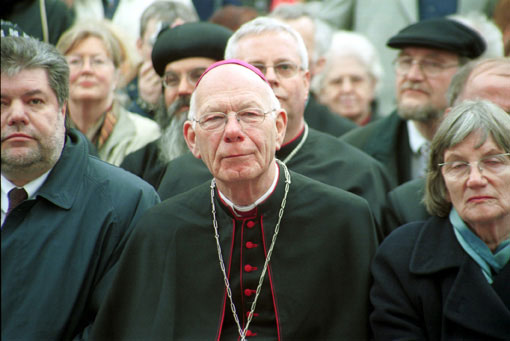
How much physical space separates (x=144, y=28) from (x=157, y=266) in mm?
3625

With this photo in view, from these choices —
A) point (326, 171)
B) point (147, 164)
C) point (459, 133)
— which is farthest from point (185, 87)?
point (459, 133)

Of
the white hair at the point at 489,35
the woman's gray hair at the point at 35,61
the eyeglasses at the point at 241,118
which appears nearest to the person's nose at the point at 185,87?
the woman's gray hair at the point at 35,61

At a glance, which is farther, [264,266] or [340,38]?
[340,38]

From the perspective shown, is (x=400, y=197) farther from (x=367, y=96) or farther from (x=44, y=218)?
(x=367, y=96)

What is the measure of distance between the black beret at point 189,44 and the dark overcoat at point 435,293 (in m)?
2.51

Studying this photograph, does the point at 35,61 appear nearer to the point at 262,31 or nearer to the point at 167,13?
the point at 262,31

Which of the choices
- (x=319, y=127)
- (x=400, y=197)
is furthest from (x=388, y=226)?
(x=319, y=127)

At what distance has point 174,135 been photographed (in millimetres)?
6566

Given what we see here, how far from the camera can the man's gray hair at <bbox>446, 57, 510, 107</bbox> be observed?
18.6 ft

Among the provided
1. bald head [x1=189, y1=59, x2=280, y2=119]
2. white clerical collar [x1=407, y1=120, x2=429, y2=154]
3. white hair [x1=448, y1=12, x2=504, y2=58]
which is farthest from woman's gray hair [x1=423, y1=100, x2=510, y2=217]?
white hair [x1=448, y1=12, x2=504, y2=58]

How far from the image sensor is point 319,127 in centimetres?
730

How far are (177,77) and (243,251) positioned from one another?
229 centimetres

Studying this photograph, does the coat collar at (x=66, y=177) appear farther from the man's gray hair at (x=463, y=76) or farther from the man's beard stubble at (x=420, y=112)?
the man's beard stubble at (x=420, y=112)

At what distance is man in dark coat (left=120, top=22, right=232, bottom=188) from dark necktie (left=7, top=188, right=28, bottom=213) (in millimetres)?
1852
